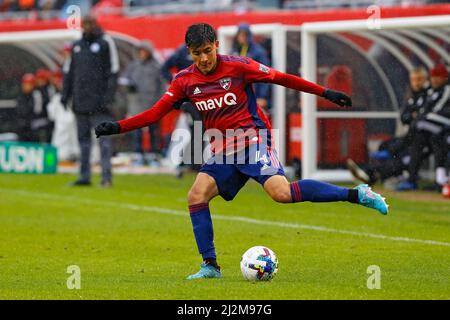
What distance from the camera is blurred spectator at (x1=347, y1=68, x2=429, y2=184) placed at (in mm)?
18047

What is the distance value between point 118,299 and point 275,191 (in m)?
1.68

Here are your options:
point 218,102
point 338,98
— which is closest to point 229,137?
point 218,102

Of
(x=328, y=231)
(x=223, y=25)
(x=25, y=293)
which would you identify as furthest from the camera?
(x=223, y=25)

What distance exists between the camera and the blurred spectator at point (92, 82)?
18.3 m

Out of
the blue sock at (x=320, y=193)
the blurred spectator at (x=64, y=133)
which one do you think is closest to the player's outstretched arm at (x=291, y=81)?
the blue sock at (x=320, y=193)

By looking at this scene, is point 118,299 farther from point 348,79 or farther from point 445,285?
point 348,79

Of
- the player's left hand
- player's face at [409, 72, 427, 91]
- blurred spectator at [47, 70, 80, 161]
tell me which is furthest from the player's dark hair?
blurred spectator at [47, 70, 80, 161]

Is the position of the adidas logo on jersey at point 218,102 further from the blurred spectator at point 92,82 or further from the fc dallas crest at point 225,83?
the blurred spectator at point 92,82

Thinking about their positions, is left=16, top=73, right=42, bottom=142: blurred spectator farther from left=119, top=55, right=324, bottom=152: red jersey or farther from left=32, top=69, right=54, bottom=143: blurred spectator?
left=119, top=55, right=324, bottom=152: red jersey

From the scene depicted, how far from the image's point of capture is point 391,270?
9883 millimetres

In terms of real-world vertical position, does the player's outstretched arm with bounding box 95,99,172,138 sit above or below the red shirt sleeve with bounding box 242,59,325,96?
below

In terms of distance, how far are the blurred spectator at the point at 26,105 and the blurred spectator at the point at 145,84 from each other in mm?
2567

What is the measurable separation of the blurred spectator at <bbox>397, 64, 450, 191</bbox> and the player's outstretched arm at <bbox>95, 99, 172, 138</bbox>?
349 inches
